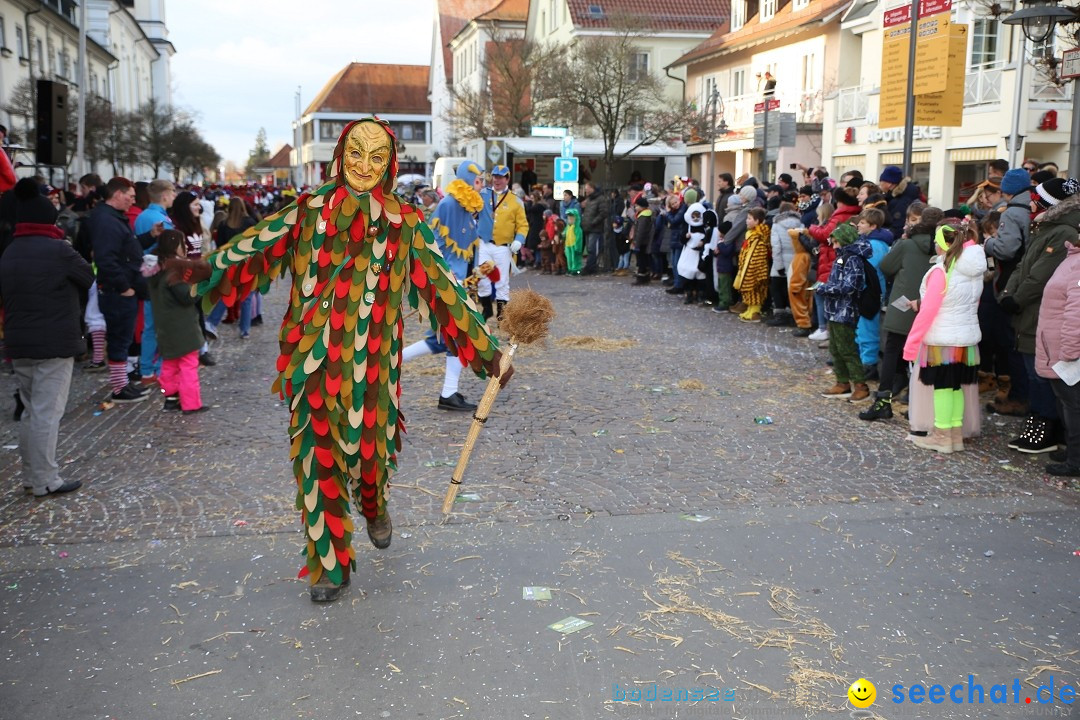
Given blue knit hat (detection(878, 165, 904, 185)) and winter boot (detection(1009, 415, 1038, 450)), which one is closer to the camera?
winter boot (detection(1009, 415, 1038, 450))

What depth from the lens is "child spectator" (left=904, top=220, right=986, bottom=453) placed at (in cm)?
711

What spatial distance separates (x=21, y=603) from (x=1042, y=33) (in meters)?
A: 9.16

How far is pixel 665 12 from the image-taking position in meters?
45.4

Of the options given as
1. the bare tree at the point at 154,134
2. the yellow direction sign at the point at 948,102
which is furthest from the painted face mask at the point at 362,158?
the bare tree at the point at 154,134

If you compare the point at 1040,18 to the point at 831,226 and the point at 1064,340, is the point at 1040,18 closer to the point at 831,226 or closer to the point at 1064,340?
the point at 831,226

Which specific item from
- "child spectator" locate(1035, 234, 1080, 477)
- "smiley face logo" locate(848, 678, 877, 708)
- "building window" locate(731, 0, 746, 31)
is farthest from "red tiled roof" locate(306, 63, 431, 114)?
"smiley face logo" locate(848, 678, 877, 708)

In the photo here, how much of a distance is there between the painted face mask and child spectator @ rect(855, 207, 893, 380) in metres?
5.40

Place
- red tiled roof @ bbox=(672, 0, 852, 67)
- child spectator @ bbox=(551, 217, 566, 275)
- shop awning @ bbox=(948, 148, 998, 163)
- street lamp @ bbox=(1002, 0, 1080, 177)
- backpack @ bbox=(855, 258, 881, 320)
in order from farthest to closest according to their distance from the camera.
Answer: red tiled roof @ bbox=(672, 0, 852, 67)
child spectator @ bbox=(551, 217, 566, 275)
shop awning @ bbox=(948, 148, 998, 163)
backpack @ bbox=(855, 258, 881, 320)
street lamp @ bbox=(1002, 0, 1080, 177)

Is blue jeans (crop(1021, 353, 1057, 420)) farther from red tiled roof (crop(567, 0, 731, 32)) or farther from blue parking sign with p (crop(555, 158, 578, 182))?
red tiled roof (crop(567, 0, 731, 32))

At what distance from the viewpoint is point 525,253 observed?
2600 cm

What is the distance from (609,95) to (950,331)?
83.4 ft

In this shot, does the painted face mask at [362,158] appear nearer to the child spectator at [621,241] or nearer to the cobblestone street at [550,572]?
the cobblestone street at [550,572]

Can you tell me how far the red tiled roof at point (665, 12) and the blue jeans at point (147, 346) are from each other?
38477 millimetres

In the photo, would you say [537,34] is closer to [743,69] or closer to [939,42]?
[743,69]
